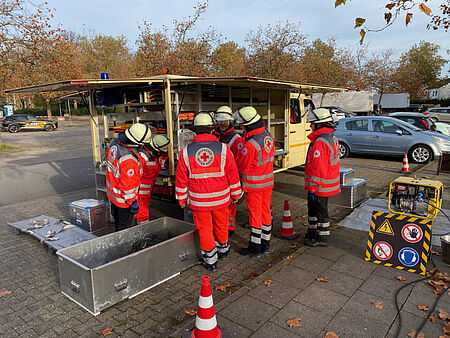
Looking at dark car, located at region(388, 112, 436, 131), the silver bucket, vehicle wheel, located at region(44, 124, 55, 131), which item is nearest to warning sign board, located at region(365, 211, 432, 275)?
the silver bucket

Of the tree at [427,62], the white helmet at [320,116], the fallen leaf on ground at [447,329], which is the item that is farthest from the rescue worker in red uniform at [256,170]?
the tree at [427,62]

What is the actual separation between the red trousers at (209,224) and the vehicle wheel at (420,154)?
33.0ft

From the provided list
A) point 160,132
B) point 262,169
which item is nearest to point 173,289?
point 262,169

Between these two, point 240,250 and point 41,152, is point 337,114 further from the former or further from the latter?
point 240,250

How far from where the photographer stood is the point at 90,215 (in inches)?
220

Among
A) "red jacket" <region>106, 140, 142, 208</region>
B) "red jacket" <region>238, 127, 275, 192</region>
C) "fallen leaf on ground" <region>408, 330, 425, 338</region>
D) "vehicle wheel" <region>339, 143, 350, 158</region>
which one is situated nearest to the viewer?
"fallen leaf on ground" <region>408, 330, 425, 338</region>

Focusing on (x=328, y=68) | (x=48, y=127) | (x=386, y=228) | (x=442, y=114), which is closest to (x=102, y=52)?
(x=48, y=127)

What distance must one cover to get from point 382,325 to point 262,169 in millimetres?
2261

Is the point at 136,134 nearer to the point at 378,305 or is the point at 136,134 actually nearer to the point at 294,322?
the point at 294,322

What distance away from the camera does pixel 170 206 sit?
290 inches

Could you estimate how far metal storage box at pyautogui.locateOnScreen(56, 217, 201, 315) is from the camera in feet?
11.1

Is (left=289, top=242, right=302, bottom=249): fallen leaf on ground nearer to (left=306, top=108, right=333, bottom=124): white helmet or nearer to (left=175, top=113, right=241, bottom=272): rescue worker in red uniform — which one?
(left=175, top=113, right=241, bottom=272): rescue worker in red uniform

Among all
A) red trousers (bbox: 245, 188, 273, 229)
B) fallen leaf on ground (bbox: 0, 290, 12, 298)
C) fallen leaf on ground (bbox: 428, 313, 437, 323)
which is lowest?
Answer: fallen leaf on ground (bbox: 0, 290, 12, 298)

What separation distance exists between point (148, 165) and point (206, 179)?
4.70 ft
